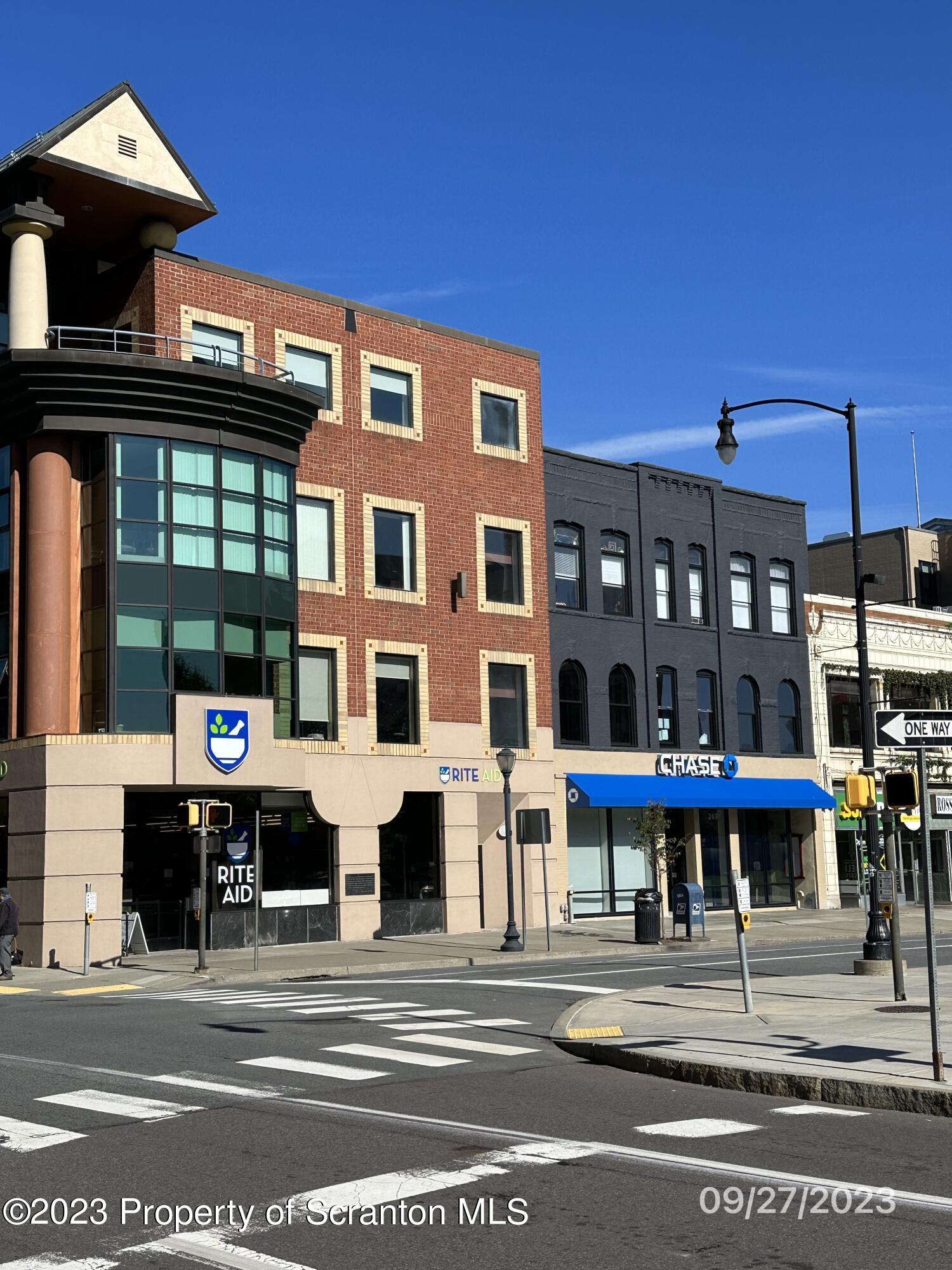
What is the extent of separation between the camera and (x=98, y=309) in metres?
34.8

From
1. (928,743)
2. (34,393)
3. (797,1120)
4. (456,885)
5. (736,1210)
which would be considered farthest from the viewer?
(456,885)

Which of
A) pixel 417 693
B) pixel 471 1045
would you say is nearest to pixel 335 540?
pixel 417 693

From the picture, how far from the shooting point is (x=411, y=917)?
3612 centimetres

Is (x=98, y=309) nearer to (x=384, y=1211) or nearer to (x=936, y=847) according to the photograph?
(x=384, y=1211)

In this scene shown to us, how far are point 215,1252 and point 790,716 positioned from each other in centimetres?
4196

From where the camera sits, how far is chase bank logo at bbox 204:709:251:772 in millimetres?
30672

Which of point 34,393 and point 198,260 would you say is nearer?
point 34,393

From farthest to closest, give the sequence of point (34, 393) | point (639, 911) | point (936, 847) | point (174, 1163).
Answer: point (936, 847)
point (639, 911)
point (34, 393)
point (174, 1163)

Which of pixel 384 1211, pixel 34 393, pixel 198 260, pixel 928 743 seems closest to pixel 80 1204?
pixel 384 1211

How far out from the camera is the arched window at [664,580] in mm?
44000

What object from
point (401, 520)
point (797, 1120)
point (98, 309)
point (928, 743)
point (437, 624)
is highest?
point (98, 309)

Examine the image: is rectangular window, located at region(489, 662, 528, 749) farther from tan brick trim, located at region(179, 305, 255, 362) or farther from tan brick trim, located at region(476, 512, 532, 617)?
tan brick trim, located at region(179, 305, 255, 362)

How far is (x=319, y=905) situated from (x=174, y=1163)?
25.5 meters
